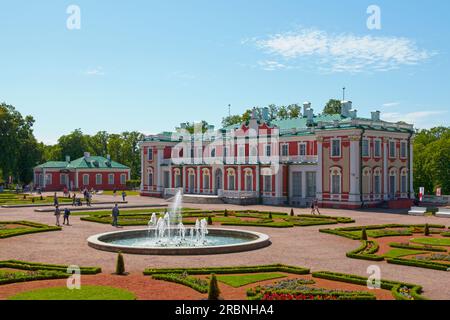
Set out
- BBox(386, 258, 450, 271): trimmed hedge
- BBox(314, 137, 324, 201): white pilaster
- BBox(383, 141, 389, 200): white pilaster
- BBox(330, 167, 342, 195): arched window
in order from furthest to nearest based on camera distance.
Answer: BBox(383, 141, 389, 200): white pilaster
BBox(314, 137, 324, 201): white pilaster
BBox(330, 167, 342, 195): arched window
BBox(386, 258, 450, 271): trimmed hedge

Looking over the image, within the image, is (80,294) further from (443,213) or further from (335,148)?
(335,148)

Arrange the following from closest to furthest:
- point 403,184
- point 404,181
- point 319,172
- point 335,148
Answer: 1. point 335,148
2. point 319,172
3. point 403,184
4. point 404,181

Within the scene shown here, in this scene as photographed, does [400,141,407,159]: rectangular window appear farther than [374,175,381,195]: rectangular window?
Yes

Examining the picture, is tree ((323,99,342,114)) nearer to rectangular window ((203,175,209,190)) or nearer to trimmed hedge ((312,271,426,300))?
rectangular window ((203,175,209,190))

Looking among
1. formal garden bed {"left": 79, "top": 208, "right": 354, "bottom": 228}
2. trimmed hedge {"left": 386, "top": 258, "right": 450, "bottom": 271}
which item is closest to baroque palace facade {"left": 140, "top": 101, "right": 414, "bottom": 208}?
formal garden bed {"left": 79, "top": 208, "right": 354, "bottom": 228}

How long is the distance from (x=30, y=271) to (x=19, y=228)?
14.0m

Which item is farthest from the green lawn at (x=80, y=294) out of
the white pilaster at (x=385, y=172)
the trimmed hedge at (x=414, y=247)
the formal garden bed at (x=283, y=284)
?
the white pilaster at (x=385, y=172)

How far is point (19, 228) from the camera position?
104ft

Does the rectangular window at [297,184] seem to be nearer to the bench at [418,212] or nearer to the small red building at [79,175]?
the bench at [418,212]

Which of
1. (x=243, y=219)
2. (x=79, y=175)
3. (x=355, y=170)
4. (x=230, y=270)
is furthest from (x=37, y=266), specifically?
(x=79, y=175)

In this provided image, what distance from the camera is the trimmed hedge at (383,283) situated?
14.9m

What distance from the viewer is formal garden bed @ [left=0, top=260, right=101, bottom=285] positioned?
17.2 meters

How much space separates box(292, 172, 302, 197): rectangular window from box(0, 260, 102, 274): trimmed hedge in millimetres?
37730

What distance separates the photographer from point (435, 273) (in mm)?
18922
